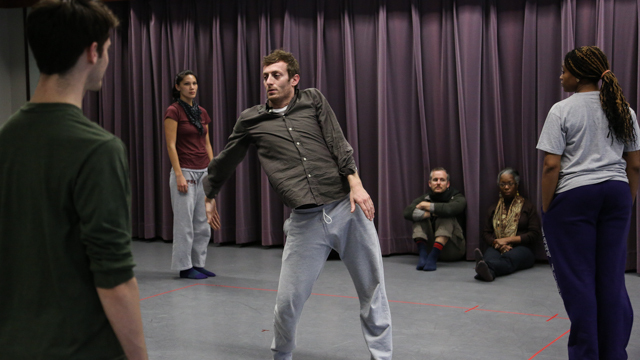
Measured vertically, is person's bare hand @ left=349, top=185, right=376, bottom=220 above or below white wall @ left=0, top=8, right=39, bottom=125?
below

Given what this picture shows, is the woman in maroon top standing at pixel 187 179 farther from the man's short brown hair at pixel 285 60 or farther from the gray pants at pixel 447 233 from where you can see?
the man's short brown hair at pixel 285 60

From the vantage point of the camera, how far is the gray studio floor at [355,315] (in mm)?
2848

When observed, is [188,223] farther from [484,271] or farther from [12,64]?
[12,64]

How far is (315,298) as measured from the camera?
12.6 feet

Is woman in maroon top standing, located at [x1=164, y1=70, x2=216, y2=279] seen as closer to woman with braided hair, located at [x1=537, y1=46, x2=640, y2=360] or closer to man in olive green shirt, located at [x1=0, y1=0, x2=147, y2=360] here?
woman with braided hair, located at [x1=537, y1=46, x2=640, y2=360]

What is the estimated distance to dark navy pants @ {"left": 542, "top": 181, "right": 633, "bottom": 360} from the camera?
88.7 inches

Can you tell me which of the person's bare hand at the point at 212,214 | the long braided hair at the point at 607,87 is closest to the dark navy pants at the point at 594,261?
the long braided hair at the point at 607,87

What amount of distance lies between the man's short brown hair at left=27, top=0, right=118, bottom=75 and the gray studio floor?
6.61 ft

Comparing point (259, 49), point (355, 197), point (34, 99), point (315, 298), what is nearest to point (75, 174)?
point (34, 99)

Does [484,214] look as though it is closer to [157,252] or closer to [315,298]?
[315,298]

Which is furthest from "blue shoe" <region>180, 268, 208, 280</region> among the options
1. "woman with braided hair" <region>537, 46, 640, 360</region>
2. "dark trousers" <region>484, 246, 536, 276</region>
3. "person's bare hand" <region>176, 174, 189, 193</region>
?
"woman with braided hair" <region>537, 46, 640, 360</region>

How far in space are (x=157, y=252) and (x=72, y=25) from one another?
15.8ft

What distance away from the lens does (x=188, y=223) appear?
4359mm

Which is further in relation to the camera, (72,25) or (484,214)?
(484,214)
